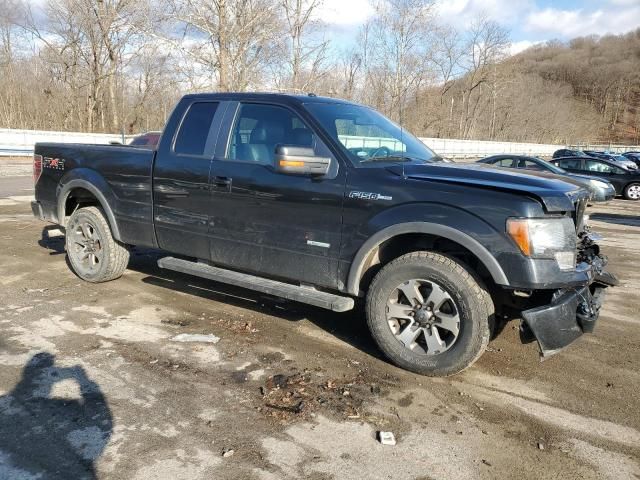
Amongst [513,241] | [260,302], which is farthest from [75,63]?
[513,241]

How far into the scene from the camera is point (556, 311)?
3.38 metres

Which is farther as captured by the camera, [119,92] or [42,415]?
[119,92]

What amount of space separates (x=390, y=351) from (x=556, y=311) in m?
1.19

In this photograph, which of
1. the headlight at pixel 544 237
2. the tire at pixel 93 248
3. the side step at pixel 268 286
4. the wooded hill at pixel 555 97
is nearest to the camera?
the headlight at pixel 544 237

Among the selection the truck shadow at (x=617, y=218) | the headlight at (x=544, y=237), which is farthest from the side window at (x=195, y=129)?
the truck shadow at (x=617, y=218)

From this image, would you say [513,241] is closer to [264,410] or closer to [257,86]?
[264,410]

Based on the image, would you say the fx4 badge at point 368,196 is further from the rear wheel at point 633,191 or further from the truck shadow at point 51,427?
the rear wheel at point 633,191

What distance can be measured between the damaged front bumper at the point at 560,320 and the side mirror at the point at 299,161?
175 centimetres

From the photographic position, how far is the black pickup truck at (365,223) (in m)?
3.43

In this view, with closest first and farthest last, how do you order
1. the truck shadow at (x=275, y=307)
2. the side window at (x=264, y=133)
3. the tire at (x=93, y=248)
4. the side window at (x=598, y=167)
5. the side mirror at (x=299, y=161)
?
the side mirror at (x=299, y=161)
the side window at (x=264, y=133)
the truck shadow at (x=275, y=307)
the tire at (x=93, y=248)
the side window at (x=598, y=167)

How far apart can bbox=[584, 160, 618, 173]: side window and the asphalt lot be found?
16.5 m

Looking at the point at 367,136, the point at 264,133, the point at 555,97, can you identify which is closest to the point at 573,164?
the point at 367,136

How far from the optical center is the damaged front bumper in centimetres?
335

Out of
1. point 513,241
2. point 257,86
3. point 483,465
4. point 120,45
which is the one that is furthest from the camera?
point 120,45
